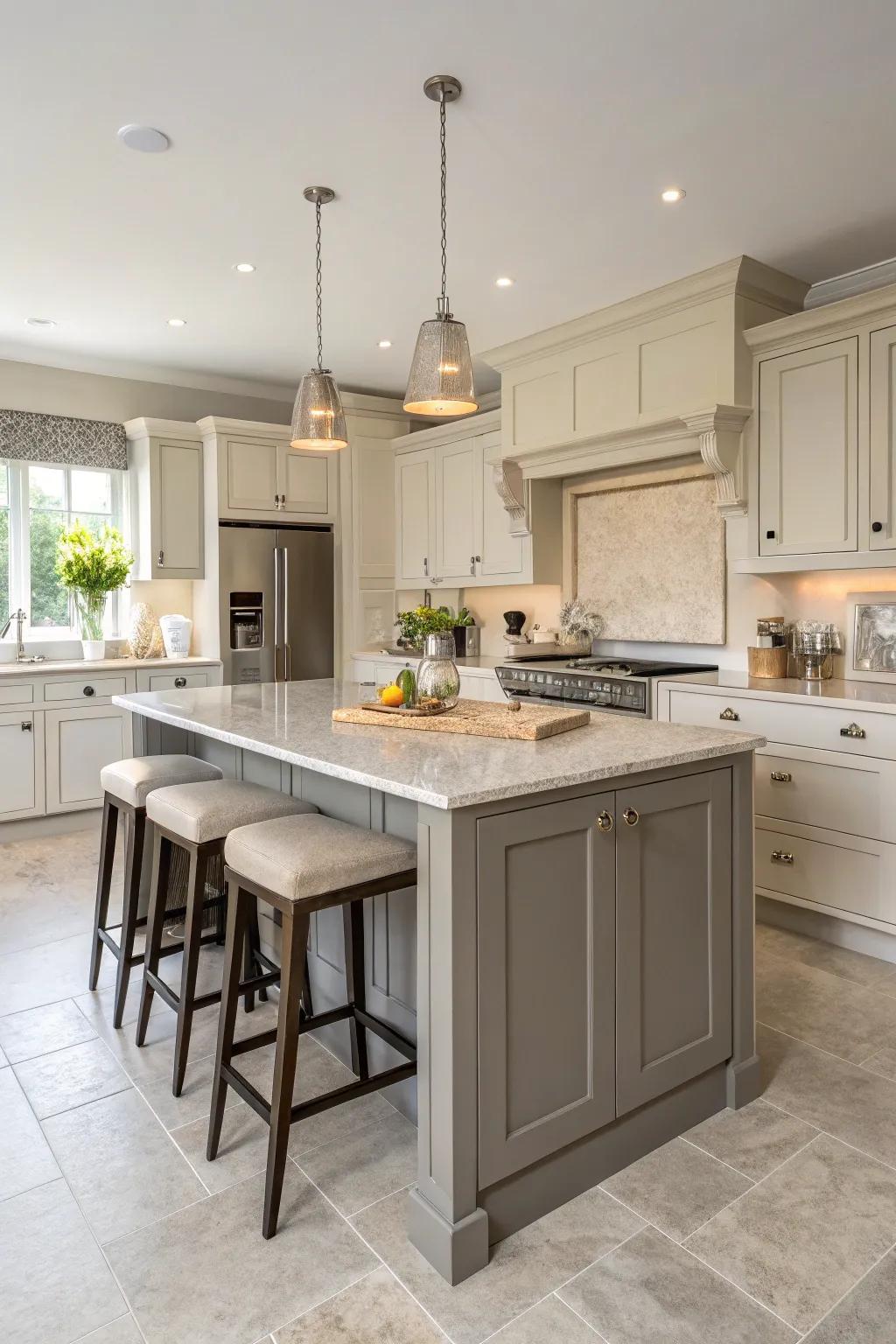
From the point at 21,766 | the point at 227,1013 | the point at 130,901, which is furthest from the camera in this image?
the point at 21,766

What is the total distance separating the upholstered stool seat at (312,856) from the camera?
1.78 meters

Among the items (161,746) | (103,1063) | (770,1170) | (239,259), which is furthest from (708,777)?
(239,259)

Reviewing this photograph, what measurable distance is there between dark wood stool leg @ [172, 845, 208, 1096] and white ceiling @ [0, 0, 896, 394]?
7.03ft

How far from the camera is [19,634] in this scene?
5.05m

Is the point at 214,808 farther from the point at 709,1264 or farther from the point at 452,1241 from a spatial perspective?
the point at 709,1264

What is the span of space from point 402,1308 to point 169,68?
3.01 m

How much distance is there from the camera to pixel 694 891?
6.72ft

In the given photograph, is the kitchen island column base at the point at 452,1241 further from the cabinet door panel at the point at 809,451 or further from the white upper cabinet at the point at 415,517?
the white upper cabinet at the point at 415,517

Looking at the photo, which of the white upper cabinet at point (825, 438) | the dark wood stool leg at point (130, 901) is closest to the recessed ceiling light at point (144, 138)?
the dark wood stool leg at point (130, 901)

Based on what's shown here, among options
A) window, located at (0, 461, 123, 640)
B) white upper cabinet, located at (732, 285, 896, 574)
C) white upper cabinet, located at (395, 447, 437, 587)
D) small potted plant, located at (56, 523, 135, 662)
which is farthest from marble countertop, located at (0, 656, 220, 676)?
white upper cabinet, located at (732, 285, 896, 574)

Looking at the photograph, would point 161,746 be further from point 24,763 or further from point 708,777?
point 708,777

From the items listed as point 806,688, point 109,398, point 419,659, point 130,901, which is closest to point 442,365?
point 130,901

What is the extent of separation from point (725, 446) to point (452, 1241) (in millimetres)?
3190

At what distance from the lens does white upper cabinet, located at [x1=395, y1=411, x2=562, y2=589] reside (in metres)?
5.02
